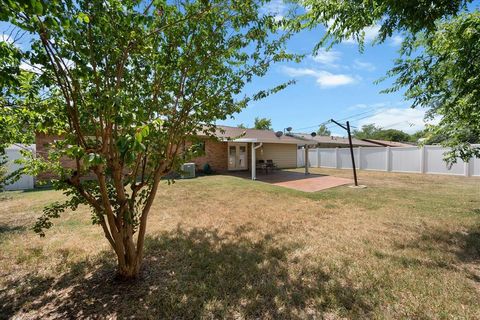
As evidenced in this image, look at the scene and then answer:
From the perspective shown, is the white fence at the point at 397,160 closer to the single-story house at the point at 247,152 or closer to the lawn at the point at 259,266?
the single-story house at the point at 247,152

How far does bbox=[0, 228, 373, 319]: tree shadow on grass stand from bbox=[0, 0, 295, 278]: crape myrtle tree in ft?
1.48

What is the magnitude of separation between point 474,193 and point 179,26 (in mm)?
11556

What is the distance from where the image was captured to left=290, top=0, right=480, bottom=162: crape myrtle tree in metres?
2.43

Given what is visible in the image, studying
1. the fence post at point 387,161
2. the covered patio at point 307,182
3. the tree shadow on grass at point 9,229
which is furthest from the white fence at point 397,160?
the tree shadow on grass at point 9,229

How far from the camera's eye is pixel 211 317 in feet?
8.21

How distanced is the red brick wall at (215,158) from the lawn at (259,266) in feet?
31.6

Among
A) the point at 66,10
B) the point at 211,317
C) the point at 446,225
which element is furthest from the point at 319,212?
the point at 66,10

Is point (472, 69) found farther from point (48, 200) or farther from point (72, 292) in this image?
point (48, 200)

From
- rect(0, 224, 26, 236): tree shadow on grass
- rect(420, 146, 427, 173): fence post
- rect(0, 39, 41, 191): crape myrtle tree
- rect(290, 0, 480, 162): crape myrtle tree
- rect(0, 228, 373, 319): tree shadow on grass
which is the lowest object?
rect(0, 228, 373, 319): tree shadow on grass

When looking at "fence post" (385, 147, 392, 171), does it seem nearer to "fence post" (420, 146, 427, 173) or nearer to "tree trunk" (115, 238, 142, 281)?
"fence post" (420, 146, 427, 173)

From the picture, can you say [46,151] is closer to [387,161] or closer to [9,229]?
[9,229]

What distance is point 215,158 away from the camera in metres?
16.9

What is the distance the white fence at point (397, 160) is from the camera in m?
14.0

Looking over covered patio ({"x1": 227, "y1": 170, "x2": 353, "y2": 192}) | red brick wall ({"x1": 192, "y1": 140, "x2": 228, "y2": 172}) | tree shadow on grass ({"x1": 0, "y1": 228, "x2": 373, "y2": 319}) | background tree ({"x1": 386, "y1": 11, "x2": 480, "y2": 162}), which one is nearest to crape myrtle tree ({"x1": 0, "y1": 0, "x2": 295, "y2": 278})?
tree shadow on grass ({"x1": 0, "y1": 228, "x2": 373, "y2": 319})
